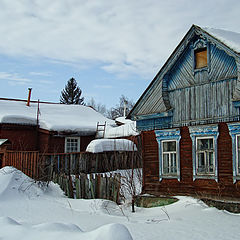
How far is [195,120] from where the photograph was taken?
38.3 ft

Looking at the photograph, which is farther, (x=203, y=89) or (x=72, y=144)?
(x=72, y=144)

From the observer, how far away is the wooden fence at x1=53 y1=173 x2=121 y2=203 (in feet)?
39.9

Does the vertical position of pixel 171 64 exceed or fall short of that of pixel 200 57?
it falls short

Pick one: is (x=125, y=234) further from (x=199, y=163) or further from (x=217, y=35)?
(x=217, y=35)

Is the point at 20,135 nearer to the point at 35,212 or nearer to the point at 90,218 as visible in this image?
the point at 35,212

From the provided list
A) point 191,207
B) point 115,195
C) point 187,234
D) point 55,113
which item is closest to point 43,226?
point 187,234

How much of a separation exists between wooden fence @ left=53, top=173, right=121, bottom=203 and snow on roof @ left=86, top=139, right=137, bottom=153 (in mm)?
4358

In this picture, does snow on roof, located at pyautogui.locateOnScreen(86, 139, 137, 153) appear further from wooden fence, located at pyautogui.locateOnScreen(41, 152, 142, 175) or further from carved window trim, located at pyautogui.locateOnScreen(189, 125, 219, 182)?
carved window trim, located at pyautogui.locateOnScreen(189, 125, 219, 182)

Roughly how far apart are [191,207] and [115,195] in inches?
117

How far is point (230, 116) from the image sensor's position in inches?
A: 422

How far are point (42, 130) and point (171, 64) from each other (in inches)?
480

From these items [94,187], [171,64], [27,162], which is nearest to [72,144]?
[27,162]

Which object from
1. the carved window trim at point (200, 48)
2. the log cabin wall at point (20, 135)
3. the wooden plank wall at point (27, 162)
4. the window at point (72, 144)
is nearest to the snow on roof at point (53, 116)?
the log cabin wall at point (20, 135)

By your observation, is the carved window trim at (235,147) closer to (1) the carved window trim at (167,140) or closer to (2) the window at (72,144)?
(1) the carved window trim at (167,140)
